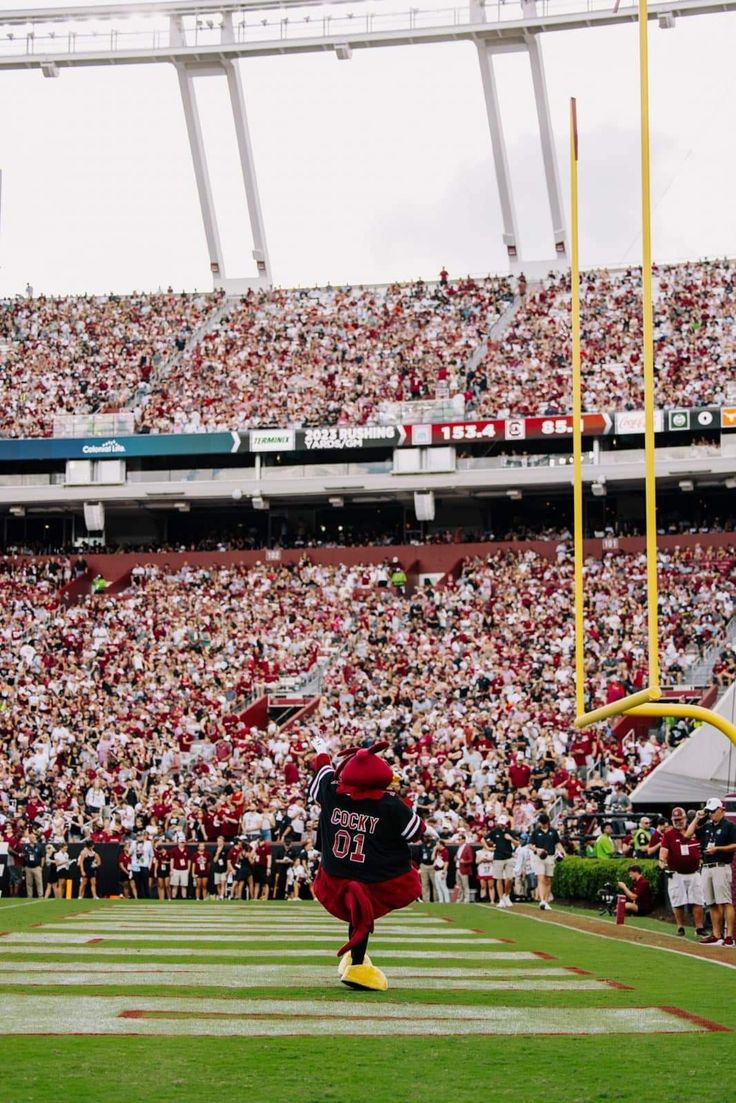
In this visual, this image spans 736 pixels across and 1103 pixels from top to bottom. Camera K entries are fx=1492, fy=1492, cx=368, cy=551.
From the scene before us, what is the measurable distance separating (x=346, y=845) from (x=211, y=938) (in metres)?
4.60

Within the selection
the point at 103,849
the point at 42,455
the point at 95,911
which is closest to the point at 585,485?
the point at 42,455

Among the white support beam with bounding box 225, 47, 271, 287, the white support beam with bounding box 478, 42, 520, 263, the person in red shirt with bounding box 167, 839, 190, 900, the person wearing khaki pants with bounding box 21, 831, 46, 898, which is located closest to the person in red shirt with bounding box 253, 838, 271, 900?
the person in red shirt with bounding box 167, 839, 190, 900

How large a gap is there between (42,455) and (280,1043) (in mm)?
33873

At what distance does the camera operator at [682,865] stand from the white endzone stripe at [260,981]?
18.3 ft

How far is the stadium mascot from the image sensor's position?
7.89 meters

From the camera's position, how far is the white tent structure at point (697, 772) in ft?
63.1

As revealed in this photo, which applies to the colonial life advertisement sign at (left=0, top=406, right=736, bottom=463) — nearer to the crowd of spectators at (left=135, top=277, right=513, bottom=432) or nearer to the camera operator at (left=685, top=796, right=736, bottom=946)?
the crowd of spectators at (left=135, top=277, right=513, bottom=432)

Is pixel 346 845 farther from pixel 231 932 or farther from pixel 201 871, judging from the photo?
pixel 201 871

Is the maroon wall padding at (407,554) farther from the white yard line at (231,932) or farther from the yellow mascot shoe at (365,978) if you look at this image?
the yellow mascot shoe at (365,978)

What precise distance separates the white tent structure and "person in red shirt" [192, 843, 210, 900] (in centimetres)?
640

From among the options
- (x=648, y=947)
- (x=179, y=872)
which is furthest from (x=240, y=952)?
(x=179, y=872)

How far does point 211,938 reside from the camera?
12125 mm

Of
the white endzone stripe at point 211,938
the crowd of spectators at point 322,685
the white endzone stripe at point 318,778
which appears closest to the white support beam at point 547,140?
the crowd of spectators at point 322,685

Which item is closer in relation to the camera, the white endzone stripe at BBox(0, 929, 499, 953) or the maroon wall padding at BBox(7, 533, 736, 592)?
the white endzone stripe at BBox(0, 929, 499, 953)
